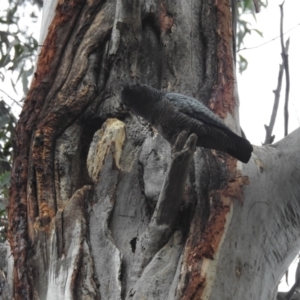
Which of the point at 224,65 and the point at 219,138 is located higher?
the point at 224,65

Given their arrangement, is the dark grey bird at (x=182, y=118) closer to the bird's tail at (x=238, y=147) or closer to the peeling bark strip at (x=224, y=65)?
the bird's tail at (x=238, y=147)

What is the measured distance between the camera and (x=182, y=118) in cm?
142

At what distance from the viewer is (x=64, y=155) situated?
5.17 ft

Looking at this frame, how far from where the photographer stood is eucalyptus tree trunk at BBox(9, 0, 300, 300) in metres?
1.35

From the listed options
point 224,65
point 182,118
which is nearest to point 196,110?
point 182,118

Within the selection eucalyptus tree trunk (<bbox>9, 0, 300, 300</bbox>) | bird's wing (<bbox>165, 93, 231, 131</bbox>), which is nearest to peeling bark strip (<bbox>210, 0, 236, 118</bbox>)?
eucalyptus tree trunk (<bbox>9, 0, 300, 300</bbox>)

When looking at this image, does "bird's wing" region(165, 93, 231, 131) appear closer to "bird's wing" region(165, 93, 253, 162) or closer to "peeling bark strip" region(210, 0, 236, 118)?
"bird's wing" region(165, 93, 253, 162)

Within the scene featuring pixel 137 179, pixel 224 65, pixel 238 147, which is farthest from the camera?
pixel 224 65

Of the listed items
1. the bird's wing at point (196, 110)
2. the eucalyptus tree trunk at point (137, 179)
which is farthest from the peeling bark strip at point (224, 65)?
the bird's wing at point (196, 110)

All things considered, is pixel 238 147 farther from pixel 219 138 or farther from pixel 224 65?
pixel 224 65

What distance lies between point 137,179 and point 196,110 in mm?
215

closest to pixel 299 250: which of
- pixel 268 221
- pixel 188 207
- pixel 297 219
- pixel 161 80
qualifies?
pixel 297 219

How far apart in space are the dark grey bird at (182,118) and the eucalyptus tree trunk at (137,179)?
0.07 meters

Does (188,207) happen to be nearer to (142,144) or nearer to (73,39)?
(142,144)
